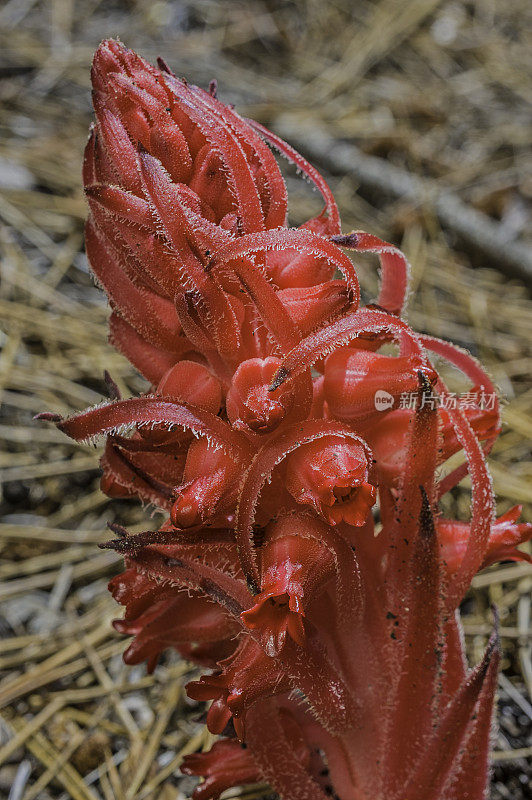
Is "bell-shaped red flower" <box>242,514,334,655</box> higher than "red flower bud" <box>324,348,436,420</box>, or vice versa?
"red flower bud" <box>324,348,436,420</box>

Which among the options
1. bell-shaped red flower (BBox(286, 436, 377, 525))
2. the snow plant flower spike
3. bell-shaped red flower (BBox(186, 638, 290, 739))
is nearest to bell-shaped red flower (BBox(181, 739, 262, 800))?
the snow plant flower spike

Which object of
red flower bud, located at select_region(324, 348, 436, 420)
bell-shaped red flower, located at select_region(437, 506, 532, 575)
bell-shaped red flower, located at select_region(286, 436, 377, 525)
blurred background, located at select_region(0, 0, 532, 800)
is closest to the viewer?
bell-shaped red flower, located at select_region(286, 436, 377, 525)

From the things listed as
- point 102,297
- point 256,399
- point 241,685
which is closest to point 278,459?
point 256,399

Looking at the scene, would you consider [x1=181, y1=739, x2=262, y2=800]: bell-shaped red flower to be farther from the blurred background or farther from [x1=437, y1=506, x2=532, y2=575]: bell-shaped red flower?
[x1=437, y1=506, x2=532, y2=575]: bell-shaped red flower

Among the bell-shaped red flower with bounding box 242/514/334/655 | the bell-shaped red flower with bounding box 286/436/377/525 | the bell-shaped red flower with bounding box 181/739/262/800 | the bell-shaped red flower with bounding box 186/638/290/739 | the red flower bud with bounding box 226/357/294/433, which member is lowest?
the bell-shaped red flower with bounding box 181/739/262/800

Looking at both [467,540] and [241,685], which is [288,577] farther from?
[467,540]

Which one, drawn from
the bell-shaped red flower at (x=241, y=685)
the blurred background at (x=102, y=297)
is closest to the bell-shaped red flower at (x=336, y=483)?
the bell-shaped red flower at (x=241, y=685)
